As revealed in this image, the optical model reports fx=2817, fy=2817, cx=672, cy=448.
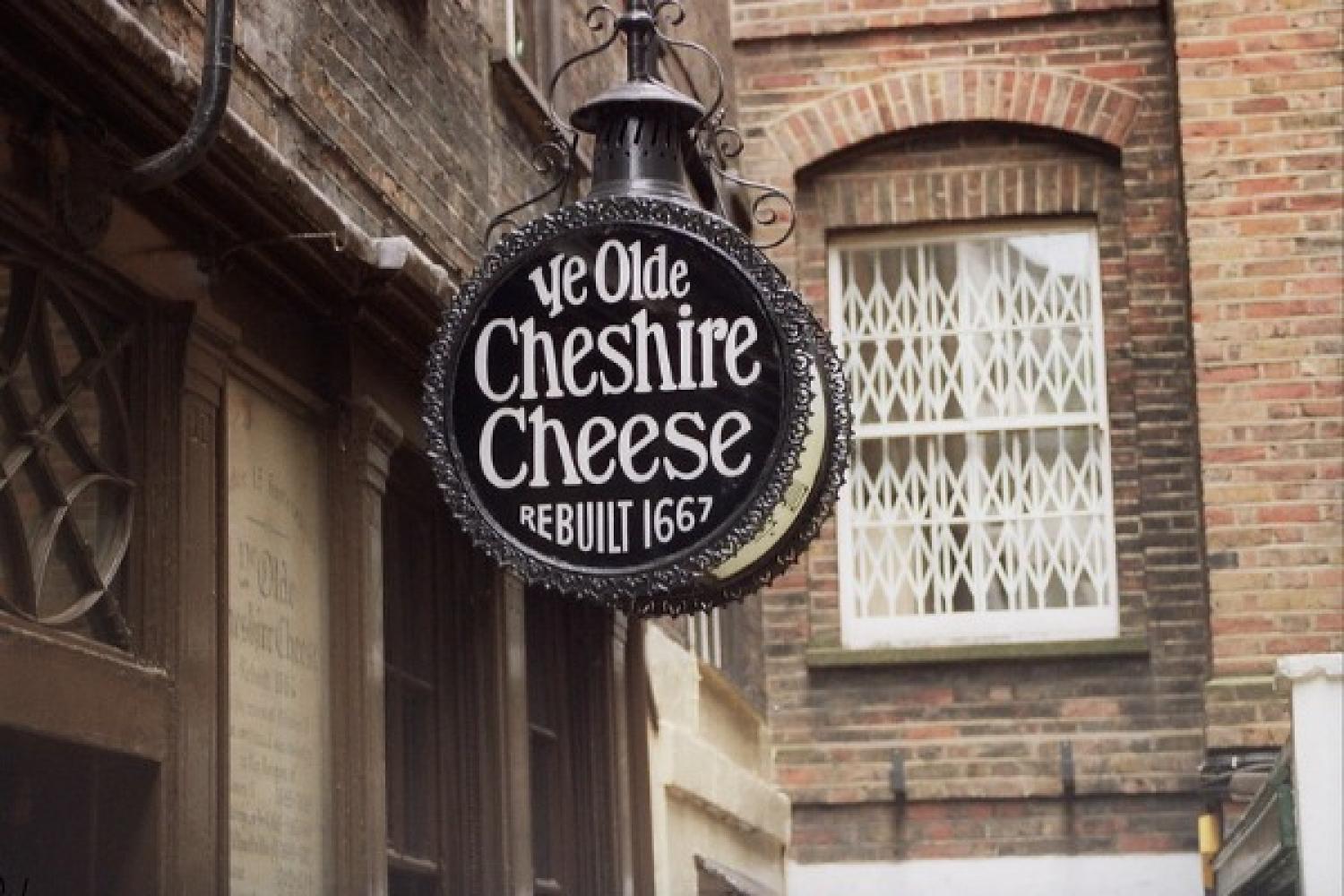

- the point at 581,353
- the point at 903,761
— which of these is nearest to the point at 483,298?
the point at 581,353

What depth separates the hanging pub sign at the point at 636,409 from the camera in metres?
5.68

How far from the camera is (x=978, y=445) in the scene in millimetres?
14125

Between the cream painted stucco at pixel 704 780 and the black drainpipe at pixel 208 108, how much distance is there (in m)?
5.32

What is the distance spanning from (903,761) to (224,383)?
801 cm

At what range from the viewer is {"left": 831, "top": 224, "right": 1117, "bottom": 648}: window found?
14016 mm

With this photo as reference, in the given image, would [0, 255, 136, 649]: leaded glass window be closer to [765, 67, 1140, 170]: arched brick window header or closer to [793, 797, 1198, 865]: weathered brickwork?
[793, 797, 1198, 865]: weathered brickwork

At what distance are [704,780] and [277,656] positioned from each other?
5165 millimetres

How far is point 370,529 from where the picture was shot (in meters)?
7.33

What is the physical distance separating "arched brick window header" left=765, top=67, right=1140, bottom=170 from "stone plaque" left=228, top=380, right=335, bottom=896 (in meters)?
7.51

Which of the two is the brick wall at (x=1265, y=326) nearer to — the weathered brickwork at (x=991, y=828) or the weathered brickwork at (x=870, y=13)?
the weathered brickwork at (x=870, y=13)

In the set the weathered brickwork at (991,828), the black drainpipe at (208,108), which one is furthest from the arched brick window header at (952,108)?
the black drainpipe at (208,108)

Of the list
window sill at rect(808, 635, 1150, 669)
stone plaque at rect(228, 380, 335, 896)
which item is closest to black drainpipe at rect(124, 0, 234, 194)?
stone plaque at rect(228, 380, 335, 896)

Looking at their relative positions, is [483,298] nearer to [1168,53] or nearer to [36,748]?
[36,748]

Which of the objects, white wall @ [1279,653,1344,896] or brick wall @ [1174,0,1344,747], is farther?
brick wall @ [1174,0,1344,747]
